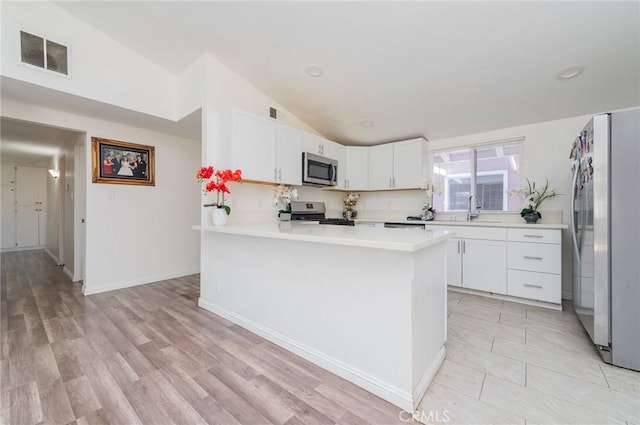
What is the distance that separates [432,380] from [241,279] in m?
1.71

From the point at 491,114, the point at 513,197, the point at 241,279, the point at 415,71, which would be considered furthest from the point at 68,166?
the point at 513,197

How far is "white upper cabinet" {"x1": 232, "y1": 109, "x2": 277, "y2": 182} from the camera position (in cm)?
264

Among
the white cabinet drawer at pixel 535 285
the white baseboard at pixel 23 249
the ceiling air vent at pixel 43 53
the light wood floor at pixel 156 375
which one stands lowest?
the light wood floor at pixel 156 375

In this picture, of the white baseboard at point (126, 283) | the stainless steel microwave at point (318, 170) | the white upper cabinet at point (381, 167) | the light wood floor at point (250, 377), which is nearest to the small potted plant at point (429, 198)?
the white upper cabinet at point (381, 167)

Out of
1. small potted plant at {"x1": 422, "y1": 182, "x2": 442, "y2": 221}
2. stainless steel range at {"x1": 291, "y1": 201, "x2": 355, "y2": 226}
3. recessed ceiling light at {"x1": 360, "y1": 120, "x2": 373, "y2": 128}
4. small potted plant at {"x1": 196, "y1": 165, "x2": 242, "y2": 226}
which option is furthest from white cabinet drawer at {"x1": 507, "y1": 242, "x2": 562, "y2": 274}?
small potted plant at {"x1": 196, "y1": 165, "x2": 242, "y2": 226}

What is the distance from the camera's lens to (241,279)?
2422mm

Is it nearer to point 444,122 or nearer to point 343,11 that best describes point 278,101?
point 343,11

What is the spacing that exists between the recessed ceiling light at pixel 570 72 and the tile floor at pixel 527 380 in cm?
233

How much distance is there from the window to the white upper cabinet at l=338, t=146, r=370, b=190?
1069mm

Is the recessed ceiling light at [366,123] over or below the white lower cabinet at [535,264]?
over

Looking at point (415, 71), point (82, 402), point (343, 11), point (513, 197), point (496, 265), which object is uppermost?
point (343, 11)

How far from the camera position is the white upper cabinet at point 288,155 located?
308 cm

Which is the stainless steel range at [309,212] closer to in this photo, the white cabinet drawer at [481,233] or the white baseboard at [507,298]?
the white cabinet drawer at [481,233]

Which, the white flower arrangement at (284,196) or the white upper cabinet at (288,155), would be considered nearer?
the white upper cabinet at (288,155)
